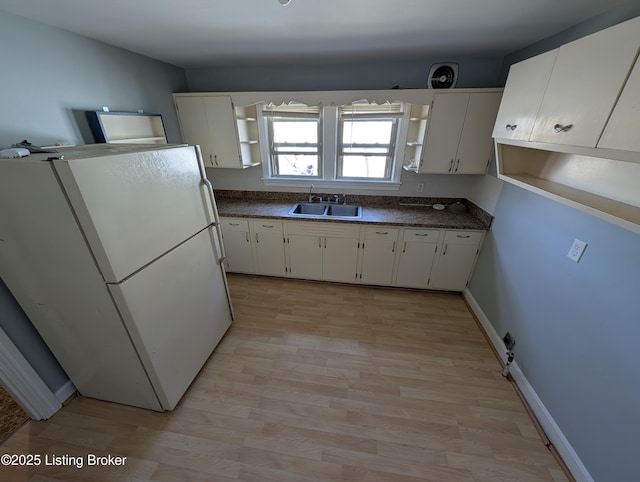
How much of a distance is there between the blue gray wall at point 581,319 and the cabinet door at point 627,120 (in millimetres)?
521

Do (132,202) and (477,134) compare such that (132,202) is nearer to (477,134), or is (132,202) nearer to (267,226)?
(267,226)

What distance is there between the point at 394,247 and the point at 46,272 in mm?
2548

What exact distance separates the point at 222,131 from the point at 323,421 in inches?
111

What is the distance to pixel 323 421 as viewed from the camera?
1528 mm

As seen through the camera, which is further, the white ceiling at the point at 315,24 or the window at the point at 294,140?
the window at the point at 294,140

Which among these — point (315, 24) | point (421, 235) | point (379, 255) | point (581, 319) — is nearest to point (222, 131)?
point (315, 24)

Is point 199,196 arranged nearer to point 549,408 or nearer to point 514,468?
point 514,468

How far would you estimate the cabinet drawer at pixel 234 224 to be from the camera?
266cm

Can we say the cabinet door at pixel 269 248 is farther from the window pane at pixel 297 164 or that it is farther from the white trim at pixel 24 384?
the white trim at pixel 24 384

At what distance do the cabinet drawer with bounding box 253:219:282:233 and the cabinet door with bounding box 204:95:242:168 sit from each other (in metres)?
0.73

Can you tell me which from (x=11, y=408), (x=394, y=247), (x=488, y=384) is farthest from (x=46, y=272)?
(x=488, y=384)

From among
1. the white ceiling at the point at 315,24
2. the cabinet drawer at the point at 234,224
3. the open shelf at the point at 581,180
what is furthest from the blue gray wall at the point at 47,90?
the open shelf at the point at 581,180

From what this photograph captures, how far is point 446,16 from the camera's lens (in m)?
1.41

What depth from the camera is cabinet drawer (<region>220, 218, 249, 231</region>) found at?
2.66 meters
